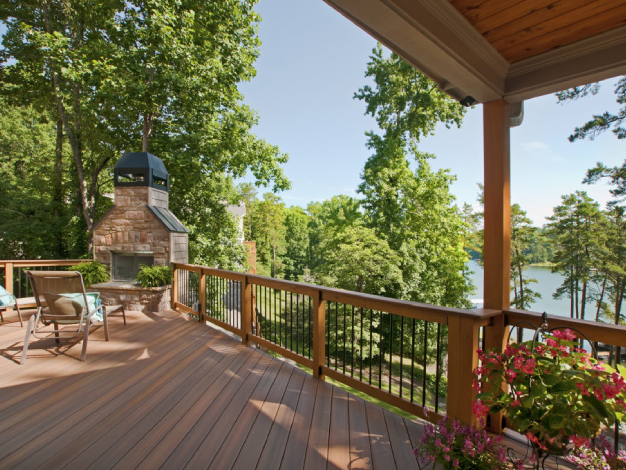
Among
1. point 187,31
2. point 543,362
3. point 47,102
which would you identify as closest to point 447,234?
→ point 187,31

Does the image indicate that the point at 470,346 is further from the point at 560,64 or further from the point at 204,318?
the point at 204,318

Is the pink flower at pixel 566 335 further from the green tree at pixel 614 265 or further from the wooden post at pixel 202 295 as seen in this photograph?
the green tree at pixel 614 265

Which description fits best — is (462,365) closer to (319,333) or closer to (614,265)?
(319,333)

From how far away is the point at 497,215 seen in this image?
222 cm

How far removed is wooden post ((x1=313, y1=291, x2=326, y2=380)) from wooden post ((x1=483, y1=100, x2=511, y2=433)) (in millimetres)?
1414

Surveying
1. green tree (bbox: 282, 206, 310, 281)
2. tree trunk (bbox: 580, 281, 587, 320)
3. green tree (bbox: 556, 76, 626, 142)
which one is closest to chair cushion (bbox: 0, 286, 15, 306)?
green tree (bbox: 556, 76, 626, 142)

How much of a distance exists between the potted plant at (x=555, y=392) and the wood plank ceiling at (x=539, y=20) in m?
1.78

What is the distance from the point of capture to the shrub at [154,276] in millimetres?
5574

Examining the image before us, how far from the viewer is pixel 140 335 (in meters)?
4.25

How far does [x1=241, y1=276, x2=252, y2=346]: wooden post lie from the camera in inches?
153

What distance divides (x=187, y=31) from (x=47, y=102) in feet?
21.1

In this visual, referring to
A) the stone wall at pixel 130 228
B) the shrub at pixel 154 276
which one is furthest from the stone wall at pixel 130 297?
the stone wall at pixel 130 228

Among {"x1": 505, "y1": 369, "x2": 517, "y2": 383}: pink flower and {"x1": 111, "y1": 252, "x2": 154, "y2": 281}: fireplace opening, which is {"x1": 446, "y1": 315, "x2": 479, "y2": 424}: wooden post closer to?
{"x1": 505, "y1": 369, "x2": 517, "y2": 383}: pink flower

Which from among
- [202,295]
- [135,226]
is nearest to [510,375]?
[202,295]
